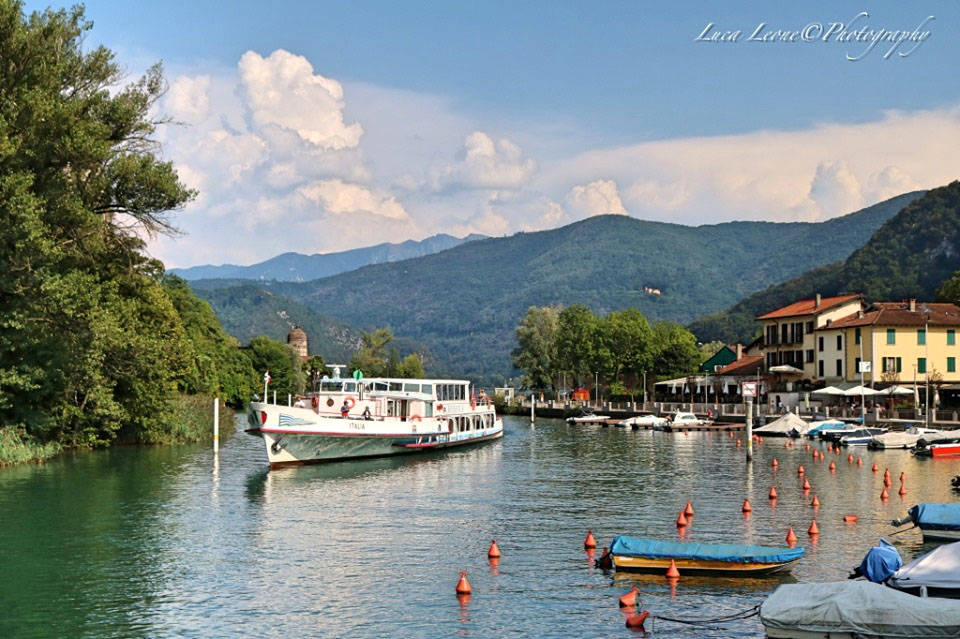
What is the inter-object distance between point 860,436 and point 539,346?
308 feet

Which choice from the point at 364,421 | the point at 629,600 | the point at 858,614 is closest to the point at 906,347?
the point at 364,421

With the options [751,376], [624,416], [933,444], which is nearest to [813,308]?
[751,376]

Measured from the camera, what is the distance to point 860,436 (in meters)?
83.3

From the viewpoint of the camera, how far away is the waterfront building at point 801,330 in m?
A: 116

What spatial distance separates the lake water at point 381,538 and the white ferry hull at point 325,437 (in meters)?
1.46

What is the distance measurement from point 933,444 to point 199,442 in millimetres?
55145

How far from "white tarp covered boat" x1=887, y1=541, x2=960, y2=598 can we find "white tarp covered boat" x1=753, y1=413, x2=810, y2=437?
69312 mm

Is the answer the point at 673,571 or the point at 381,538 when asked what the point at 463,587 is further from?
the point at 381,538

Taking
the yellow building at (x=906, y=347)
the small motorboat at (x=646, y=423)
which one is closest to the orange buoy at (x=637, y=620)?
the small motorboat at (x=646, y=423)

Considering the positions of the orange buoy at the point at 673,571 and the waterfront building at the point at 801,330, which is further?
the waterfront building at the point at 801,330

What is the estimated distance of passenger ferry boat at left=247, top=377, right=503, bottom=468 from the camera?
61781 mm

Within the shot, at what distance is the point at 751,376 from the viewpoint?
5022 inches

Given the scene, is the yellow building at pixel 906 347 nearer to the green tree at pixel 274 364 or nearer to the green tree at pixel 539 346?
the green tree at pixel 539 346

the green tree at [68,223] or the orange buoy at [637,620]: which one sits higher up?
the green tree at [68,223]
